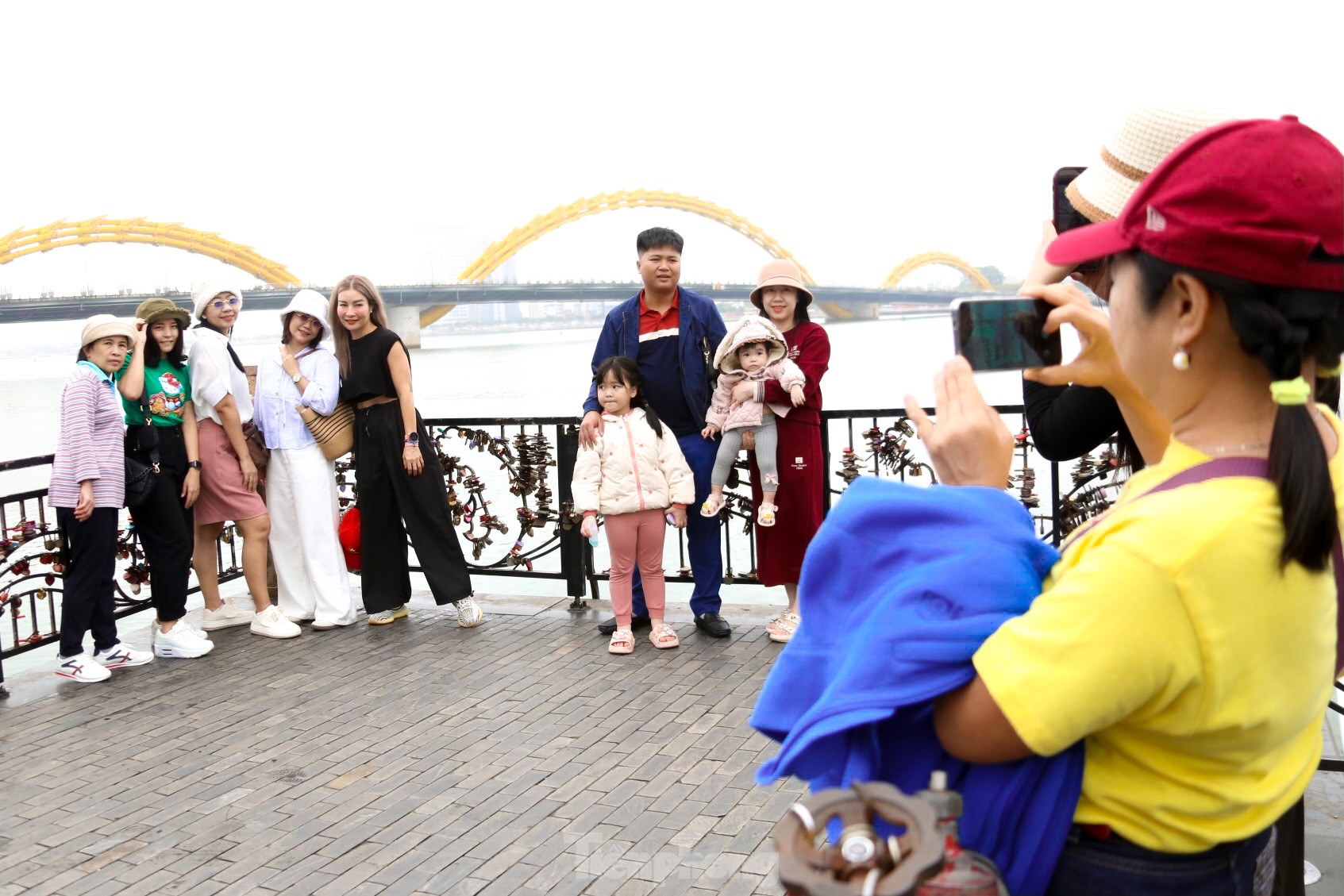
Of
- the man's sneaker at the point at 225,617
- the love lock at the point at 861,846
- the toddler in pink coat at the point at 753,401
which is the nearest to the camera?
the love lock at the point at 861,846

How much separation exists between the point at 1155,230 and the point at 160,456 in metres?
5.47

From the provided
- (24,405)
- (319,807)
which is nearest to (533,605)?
(319,807)

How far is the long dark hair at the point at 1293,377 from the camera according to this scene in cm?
98

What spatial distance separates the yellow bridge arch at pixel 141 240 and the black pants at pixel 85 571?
3037 cm

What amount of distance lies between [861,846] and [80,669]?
17.0ft

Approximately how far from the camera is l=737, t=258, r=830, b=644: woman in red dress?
Answer: 5250 millimetres

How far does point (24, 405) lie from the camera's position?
12.7 meters

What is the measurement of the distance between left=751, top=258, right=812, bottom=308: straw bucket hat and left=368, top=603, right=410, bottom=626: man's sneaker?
2696 millimetres

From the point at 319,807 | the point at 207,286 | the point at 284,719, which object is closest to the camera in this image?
the point at 319,807

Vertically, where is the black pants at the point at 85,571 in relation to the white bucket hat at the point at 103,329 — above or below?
below

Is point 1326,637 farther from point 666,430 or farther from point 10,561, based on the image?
point 10,561

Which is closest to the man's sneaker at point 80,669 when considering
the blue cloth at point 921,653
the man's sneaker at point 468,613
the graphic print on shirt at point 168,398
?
the graphic print on shirt at point 168,398

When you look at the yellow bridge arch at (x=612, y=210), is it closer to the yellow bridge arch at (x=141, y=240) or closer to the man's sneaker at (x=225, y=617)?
the yellow bridge arch at (x=141, y=240)

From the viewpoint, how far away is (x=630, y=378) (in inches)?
207
